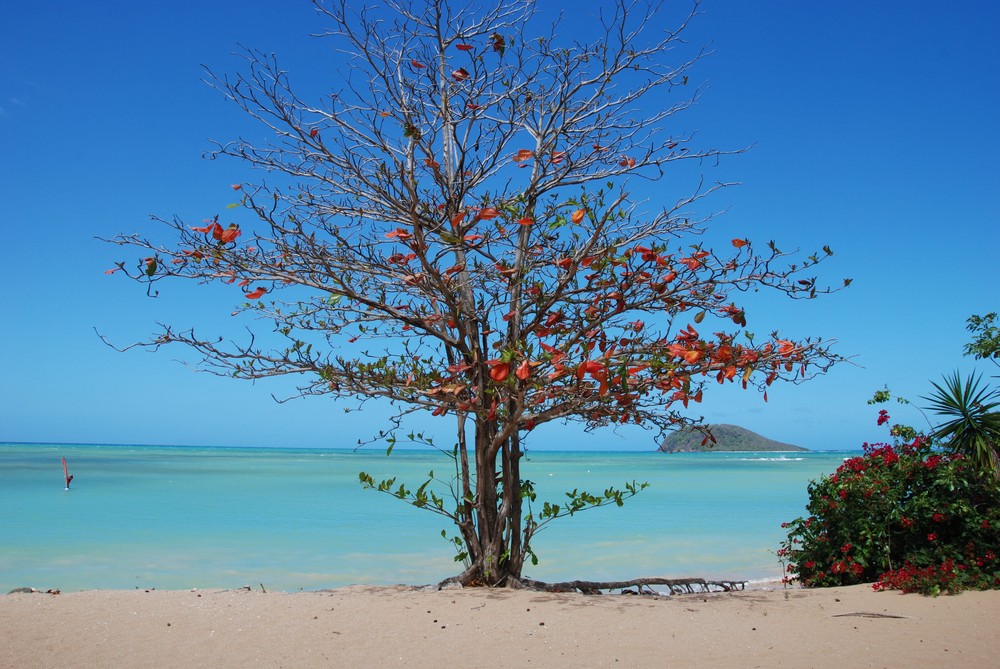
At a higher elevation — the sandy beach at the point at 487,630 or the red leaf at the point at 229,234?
the red leaf at the point at 229,234

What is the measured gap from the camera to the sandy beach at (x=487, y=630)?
3.37 meters

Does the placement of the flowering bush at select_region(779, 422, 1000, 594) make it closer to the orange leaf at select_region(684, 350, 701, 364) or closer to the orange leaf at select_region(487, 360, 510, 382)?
the orange leaf at select_region(684, 350, 701, 364)

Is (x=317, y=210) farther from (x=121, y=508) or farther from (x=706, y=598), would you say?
(x=121, y=508)

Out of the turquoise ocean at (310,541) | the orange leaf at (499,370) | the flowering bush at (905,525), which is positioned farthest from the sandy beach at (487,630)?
the turquoise ocean at (310,541)

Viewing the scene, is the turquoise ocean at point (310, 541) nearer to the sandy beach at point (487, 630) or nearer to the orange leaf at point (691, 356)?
the sandy beach at point (487, 630)

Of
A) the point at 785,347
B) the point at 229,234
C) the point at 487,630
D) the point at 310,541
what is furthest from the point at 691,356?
the point at 310,541

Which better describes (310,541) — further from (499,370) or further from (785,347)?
(785,347)

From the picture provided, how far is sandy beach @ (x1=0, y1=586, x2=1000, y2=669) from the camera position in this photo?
3.37 meters

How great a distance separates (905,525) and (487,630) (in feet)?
11.6

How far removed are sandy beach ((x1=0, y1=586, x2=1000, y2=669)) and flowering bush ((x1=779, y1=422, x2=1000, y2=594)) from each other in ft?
1.10

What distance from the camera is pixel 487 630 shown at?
12.6ft

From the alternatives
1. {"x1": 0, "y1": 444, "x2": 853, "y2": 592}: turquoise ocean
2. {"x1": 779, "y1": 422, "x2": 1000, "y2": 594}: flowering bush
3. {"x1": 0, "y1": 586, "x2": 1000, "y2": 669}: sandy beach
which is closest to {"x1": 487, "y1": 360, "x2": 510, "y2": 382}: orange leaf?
{"x1": 0, "y1": 586, "x2": 1000, "y2": 669}: sandy beach

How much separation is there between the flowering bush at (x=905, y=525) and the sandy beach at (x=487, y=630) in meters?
0.34

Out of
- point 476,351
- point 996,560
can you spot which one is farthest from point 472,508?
point 996,560
